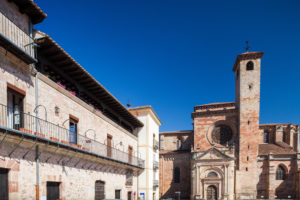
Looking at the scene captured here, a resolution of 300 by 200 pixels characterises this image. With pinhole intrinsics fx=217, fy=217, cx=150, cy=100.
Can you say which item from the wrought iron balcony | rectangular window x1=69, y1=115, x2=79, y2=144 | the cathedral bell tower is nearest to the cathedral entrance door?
the cathedral bell tower

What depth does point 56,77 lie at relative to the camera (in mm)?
11039

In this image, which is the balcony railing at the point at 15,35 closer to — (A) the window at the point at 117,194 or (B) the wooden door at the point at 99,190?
(B) the wooden door at the point at 99,190

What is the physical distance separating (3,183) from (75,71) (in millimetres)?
6422

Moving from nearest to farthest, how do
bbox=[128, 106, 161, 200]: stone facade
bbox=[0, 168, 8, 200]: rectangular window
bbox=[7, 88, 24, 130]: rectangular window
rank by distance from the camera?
1. bbox=[0, 168, 8, 200]: rectangular window
2. bbox=[7, 88, 24, 130]: rectangular window
3. bbox=[128, 106, 161, 200]: stone facade

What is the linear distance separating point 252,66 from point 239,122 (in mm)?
9553

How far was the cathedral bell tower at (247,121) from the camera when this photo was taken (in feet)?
105

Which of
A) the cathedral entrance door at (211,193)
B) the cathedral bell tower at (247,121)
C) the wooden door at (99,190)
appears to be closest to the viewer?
the wooden door at (99,190)

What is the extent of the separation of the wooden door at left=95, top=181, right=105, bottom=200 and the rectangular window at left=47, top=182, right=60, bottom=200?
3.88m

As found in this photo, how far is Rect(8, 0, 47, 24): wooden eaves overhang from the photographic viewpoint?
322 inches

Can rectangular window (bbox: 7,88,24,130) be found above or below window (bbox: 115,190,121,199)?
above

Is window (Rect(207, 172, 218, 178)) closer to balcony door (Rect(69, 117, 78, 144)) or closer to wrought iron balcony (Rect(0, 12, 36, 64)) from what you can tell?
balcony door (Rect(69, 117, 78, 144))

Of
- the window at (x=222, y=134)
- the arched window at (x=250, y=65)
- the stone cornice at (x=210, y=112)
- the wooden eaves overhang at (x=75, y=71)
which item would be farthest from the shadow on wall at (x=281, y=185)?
the wooden eaves overhang at (x=75, y=71)

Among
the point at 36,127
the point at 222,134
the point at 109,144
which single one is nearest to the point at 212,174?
the point at 222,134

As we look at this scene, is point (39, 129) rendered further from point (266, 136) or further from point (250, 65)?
point (266, 136)
